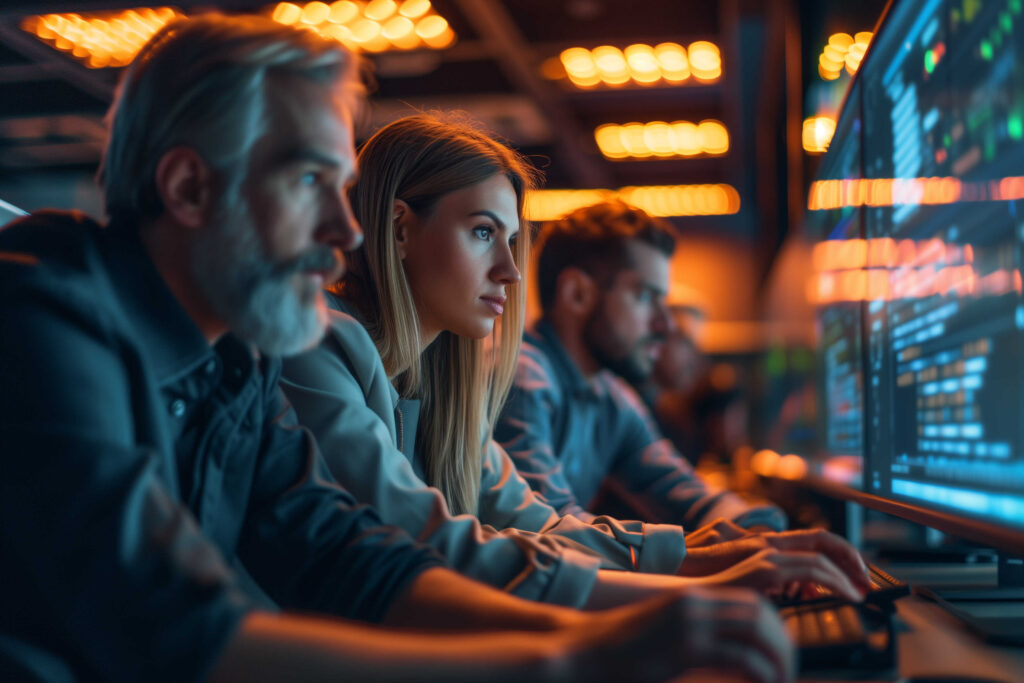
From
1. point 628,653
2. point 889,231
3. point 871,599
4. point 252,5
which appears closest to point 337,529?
point 628,653

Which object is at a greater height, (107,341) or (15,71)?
(15,71)

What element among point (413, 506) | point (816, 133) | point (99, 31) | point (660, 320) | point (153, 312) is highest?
point (99, 31)

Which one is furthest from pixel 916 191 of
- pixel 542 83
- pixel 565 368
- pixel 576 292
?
pixel 542 83

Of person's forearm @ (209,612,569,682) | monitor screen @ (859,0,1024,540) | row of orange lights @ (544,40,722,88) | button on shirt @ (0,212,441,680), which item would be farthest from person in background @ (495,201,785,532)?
row of orange lights @ (544,40,722,88)

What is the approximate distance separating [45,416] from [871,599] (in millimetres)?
836

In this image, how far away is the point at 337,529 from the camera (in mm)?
865

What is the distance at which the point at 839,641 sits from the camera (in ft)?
2.33

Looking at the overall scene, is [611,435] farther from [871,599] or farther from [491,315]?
[871,599]

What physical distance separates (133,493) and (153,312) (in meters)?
0.22

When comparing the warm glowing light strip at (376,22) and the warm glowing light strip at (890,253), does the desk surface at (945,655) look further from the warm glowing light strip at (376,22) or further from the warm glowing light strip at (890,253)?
the warm glowing light strip at (376,22)

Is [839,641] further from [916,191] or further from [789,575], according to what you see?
[916,191]

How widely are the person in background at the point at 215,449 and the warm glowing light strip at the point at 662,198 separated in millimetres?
4940

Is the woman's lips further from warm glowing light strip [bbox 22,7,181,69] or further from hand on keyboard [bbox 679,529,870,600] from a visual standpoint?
warm glowing light strip [bbox 22,7,181,69]

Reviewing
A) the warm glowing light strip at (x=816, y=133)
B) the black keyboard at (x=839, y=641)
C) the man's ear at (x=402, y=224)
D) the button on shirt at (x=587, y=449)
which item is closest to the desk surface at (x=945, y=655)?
the black keyboard at (x=839, y=641)
